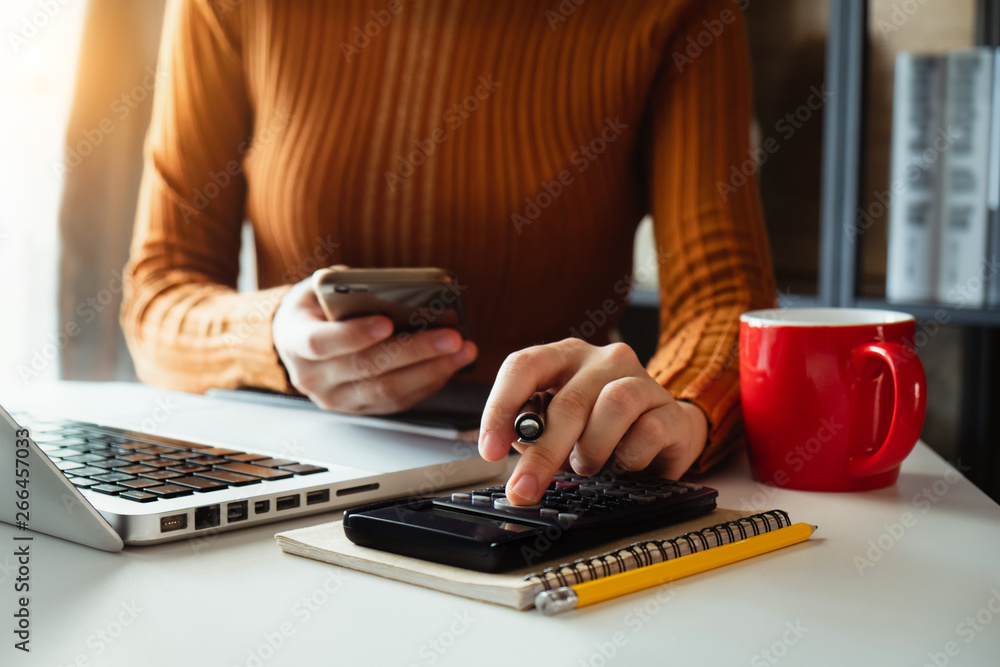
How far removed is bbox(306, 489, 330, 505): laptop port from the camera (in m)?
0.51

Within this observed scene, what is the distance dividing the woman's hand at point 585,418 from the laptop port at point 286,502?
110 millimetres

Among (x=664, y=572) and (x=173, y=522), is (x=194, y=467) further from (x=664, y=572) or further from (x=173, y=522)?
(x=664, y=572)

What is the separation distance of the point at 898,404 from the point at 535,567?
29cm

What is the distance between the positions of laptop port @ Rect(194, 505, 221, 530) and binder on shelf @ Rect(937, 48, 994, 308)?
3.18ft

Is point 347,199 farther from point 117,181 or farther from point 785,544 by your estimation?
point 117,181

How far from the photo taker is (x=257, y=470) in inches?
21.0

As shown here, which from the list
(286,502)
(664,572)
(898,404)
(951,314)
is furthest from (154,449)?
(951,314)

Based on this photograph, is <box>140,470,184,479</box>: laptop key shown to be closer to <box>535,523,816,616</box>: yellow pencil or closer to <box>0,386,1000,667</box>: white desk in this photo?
<box>0,386,1000,667</box>: white desk

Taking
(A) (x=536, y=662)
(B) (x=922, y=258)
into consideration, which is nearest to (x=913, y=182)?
(B) (x=922, y=258)

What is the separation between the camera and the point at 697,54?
931 millimetres

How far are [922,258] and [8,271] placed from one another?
1.69 metres

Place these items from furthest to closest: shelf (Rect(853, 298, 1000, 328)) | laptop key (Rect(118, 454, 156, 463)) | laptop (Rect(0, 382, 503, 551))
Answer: shelf (Rect(853, 298, 1000, 328)) < laptop key (Rect(118, 454, 156, 463)) < laptop (Rect(0, 382, 503, 551))

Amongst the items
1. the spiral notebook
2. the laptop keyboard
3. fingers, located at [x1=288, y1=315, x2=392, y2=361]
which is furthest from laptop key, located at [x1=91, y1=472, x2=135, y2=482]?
fingers, located at [x1=288, y1=315, x2=392, y2=361]

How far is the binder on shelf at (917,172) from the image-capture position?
1114 mm
